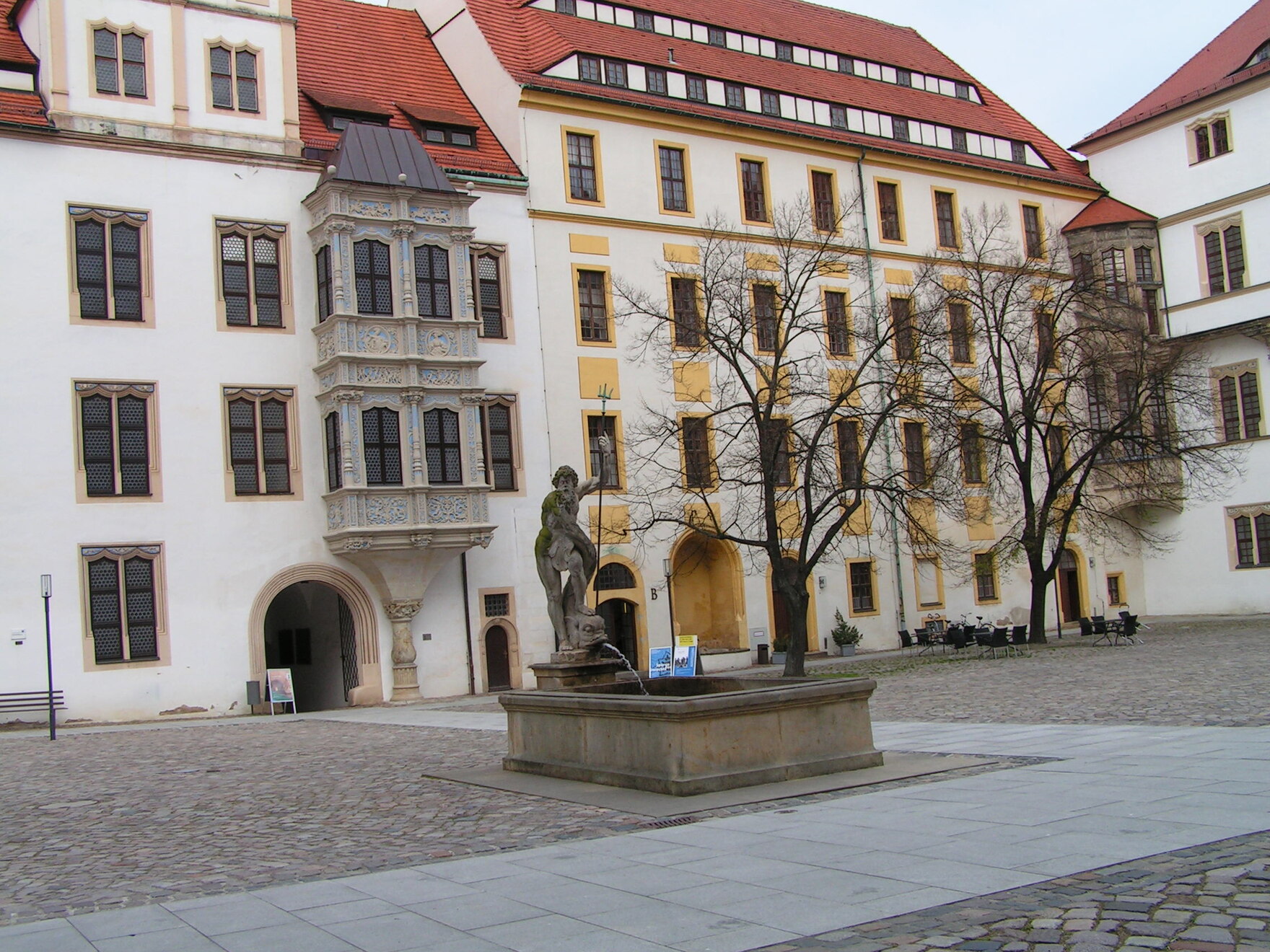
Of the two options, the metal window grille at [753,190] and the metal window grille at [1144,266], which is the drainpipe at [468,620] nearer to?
the metal window grille at [753,190]

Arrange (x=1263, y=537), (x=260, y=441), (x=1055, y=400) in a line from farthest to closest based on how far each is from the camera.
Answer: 1. (x=1055, y=400)
2. (x=1263, y=537)
3. (x=260, y=441)

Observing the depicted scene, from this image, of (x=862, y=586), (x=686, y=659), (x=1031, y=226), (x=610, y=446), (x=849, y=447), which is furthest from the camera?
(x=1031, y=226)

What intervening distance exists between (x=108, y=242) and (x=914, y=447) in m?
25.3

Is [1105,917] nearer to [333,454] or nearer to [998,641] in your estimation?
[333,454]

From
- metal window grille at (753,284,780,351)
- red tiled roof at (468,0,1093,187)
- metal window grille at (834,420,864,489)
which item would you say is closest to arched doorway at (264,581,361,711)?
metal window grille at (834,420,864,489)

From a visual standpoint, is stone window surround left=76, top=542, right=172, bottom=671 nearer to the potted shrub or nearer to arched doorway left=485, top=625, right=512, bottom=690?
arched doorway left=485, top=625, right=512, bottom=690

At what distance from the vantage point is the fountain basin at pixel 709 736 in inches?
456

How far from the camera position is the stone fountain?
11.6m

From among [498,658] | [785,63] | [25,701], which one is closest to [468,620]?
[498,658]

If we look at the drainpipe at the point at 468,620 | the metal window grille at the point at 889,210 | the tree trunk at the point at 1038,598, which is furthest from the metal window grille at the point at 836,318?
the drainpipe at the point at 468,620

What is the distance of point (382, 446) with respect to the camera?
30.4 metres

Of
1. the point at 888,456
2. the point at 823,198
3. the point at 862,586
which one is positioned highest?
the point at 823,198

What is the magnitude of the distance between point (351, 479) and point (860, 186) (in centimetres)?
2063

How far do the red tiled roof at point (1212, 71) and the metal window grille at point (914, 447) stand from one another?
50.3 ft
